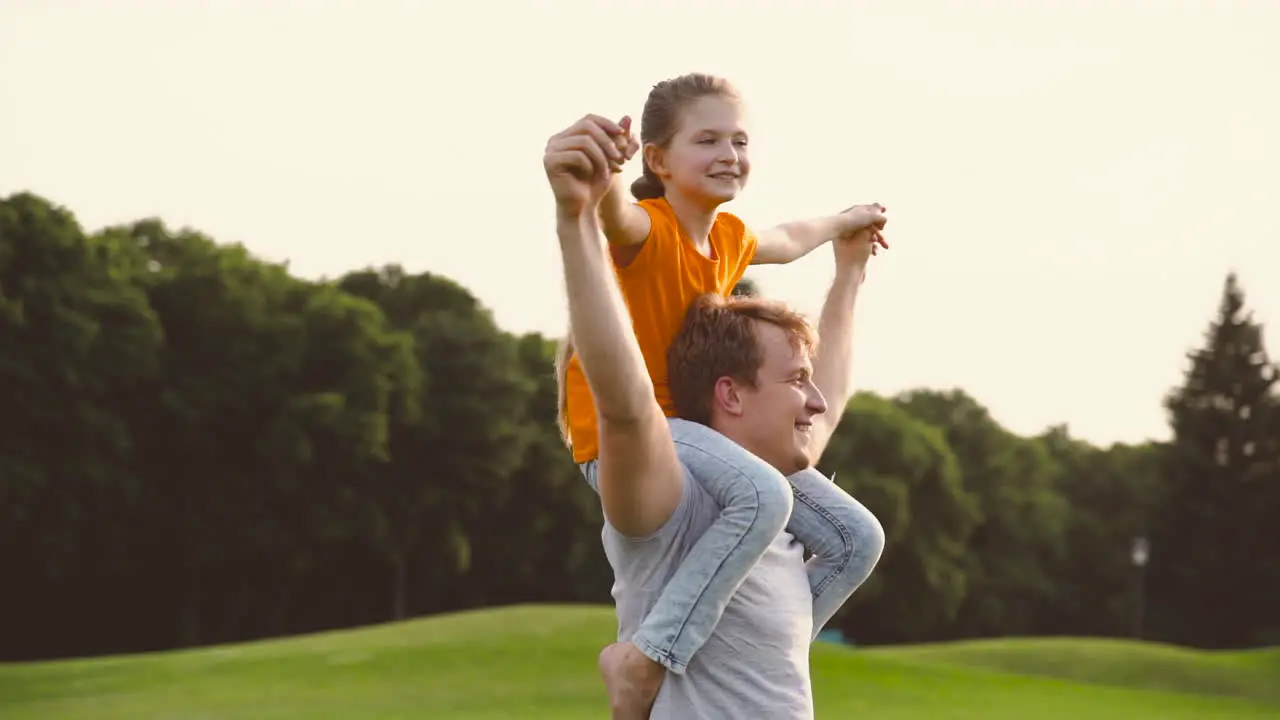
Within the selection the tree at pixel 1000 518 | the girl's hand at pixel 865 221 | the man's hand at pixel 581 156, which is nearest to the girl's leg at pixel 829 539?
the girl's hand at pixel 865 221

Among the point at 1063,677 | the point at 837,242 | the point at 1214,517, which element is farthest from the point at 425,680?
the point at 1214,517

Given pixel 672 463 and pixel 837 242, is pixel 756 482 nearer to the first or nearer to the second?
pixel 672 463

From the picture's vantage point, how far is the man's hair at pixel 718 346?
374cm

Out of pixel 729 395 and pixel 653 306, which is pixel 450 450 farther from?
pixel 729 395

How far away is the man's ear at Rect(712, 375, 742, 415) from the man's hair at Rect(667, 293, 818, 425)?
1cm

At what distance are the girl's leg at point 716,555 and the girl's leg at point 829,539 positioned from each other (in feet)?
1.56

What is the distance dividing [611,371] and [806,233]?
70.2 inches

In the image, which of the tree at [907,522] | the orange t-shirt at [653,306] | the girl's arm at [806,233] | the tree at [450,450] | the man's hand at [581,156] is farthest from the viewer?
the tree at [907,522]

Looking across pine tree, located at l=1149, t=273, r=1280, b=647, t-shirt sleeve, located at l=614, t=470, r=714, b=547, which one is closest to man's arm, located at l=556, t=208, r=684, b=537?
t-shirt sleeve, located at l=614, t=470, r=714, b=547

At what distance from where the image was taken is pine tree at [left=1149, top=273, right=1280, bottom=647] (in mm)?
49781

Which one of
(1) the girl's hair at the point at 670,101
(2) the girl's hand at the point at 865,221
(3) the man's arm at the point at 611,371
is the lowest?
(3) the man's arm at the point at 611,371

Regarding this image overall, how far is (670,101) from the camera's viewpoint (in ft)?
14.0

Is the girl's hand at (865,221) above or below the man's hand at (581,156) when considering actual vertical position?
above

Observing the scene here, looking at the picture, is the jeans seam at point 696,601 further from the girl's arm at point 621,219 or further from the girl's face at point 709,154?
the girl's face at point 709,154
